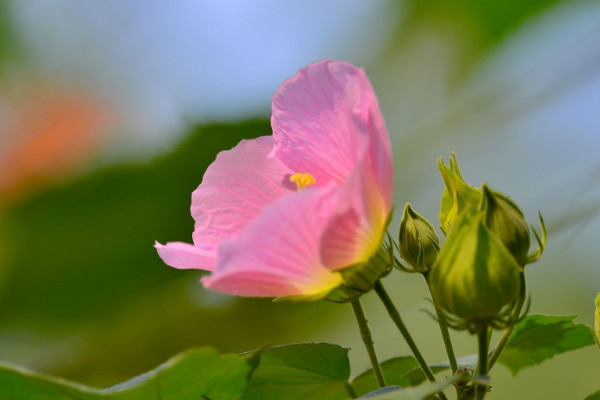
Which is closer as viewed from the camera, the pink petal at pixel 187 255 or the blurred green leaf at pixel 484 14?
the pink petal at pixel 187 255

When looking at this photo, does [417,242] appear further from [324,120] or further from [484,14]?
[484,14]

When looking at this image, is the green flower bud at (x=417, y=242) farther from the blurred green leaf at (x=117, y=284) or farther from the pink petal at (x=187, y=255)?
the blurred green leaf at (x=117, y=284)

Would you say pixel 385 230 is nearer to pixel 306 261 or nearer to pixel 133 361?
pixel 306 261

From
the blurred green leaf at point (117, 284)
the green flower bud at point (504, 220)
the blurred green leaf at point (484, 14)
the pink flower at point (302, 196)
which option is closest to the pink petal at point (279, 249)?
the pink flower at point (302, 196)

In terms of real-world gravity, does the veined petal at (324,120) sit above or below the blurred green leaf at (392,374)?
above

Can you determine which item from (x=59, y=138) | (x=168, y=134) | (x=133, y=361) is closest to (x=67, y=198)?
(x=59, y=138)
